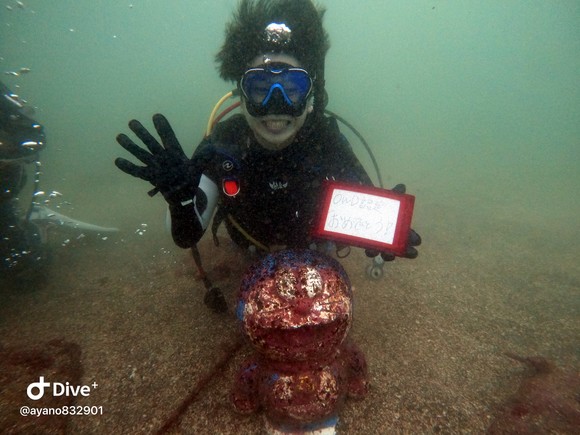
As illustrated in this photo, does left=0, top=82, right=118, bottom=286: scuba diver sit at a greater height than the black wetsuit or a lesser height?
lesser

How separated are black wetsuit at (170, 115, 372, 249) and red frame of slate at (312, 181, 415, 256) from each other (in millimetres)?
705

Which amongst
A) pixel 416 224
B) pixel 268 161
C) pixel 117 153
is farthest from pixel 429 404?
A: pixel 117 153

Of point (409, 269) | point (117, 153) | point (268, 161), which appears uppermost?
point (268, 161)

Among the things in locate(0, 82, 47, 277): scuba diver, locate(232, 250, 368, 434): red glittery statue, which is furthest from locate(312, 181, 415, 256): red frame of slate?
locate(0, 82, 47, 277): scuba diver

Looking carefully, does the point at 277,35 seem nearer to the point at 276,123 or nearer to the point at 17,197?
the point at 276,123

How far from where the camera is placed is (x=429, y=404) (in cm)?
240

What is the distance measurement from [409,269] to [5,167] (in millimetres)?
7466

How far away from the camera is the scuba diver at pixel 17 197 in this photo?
498 cm

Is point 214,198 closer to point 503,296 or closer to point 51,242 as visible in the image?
point 503,296

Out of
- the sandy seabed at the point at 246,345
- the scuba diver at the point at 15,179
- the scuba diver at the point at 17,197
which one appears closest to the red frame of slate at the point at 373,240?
the sandy seabed at the point at 246,345

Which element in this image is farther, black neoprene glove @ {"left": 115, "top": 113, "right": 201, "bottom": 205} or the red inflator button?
the red inflator button

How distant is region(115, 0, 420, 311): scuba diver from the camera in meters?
2.89

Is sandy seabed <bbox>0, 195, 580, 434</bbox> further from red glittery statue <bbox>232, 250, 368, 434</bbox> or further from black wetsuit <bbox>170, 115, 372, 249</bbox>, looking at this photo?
black wetsuit <bbox>170, 115, 372, 249</bbox>

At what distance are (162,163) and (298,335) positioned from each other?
162cm
